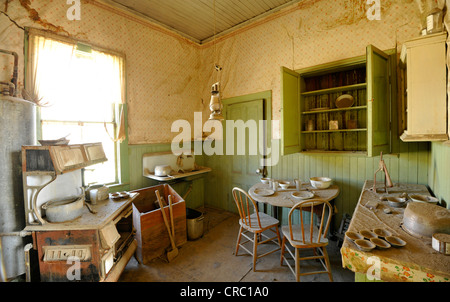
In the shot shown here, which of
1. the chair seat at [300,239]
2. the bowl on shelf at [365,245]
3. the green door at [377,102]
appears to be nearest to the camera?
the bowl on shelf at [365,245]

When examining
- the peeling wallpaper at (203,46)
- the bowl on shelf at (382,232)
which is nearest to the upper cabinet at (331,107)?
the peeling wallpaper at (203,46)

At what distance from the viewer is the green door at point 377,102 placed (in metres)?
2.35

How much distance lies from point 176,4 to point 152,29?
2.19ft

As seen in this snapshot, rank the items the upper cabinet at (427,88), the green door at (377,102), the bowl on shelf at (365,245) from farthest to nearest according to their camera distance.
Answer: the green door at (377,102)
the upper cabinet at (427,88)
the bowl on shelf at (365,245)

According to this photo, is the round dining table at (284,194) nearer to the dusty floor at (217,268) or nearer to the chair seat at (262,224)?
the chair seat at (262,224)

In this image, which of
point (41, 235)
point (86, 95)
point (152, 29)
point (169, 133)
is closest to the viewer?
point (41, 235)

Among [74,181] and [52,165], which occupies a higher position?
[52,165]

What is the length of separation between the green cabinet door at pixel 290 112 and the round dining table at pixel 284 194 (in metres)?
0.56

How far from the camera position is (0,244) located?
1934 mm

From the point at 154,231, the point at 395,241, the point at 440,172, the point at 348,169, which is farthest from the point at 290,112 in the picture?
the point at 154,231

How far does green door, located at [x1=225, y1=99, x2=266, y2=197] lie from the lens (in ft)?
13.0
